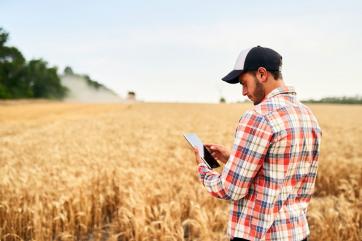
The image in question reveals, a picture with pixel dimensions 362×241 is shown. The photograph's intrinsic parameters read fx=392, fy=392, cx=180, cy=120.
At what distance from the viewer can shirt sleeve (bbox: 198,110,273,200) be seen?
218cm

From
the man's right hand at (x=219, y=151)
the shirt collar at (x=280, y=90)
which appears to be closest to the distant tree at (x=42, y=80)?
the man's right hand at (x=219, y=151)

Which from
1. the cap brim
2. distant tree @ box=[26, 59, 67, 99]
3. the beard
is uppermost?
distant tree @ box=[26, 59, 67, 99]

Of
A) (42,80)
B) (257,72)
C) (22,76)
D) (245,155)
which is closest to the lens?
(245,155)

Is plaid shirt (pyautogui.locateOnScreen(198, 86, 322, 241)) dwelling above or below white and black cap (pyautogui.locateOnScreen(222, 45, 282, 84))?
below

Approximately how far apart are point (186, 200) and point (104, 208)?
1330 mm

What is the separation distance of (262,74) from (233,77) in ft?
0.57

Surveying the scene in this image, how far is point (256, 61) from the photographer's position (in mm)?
2309

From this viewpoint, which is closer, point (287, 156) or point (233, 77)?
point (287, 156)

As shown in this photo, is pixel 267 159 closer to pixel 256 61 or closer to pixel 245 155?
pixel 245 155

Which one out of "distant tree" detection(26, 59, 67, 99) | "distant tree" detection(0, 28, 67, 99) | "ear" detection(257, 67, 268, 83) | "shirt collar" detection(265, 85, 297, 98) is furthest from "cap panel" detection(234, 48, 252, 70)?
"distant tree" detection(26, 59, 67, 99)

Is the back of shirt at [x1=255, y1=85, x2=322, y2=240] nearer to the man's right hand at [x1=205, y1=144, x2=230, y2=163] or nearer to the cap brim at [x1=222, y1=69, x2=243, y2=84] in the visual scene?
the cap brim at [x1=222, y1=69, x2=243, y2=84]

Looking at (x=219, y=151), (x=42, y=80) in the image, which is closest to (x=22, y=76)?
(x=42, y=80)

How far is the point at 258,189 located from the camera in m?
2.30

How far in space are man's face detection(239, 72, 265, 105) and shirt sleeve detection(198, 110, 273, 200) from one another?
0.20 meters
